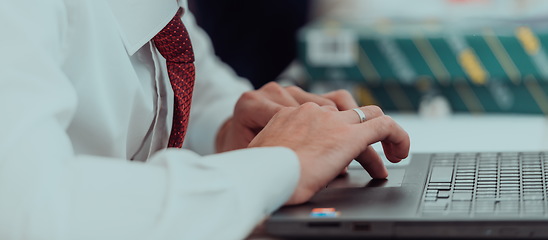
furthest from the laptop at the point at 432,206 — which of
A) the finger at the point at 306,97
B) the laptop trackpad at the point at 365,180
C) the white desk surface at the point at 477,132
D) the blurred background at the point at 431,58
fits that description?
the blurred background at the point at 431,58

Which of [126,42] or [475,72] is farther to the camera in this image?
[475,72]

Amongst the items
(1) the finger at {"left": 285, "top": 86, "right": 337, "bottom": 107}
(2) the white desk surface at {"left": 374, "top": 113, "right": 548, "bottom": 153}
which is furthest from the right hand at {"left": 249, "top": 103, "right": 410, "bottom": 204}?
(2) the white desk surface at {"left": 374, "top": 113, "right": 548, "bottom": 153}

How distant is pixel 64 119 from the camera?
694 millimetres

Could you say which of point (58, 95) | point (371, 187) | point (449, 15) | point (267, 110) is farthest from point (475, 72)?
point (58, 95)

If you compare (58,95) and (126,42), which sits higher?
(126,42)

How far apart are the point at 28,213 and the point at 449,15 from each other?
58.0 inches

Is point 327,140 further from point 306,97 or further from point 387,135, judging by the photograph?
point 306,97

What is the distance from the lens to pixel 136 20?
2.92 ft

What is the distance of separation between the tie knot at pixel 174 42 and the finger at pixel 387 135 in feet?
0.88

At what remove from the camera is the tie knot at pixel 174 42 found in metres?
0.94

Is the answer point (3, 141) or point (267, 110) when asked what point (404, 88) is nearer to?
point (267, 110)

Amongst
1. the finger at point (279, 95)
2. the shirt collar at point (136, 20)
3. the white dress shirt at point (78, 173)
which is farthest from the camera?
Answer: the finger at point (279, 95)

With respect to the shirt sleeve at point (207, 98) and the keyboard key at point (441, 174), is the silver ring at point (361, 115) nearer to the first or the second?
the keyboard key at point (441, 174)

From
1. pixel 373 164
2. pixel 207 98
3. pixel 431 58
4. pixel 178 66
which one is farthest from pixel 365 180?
pixel 431 58
